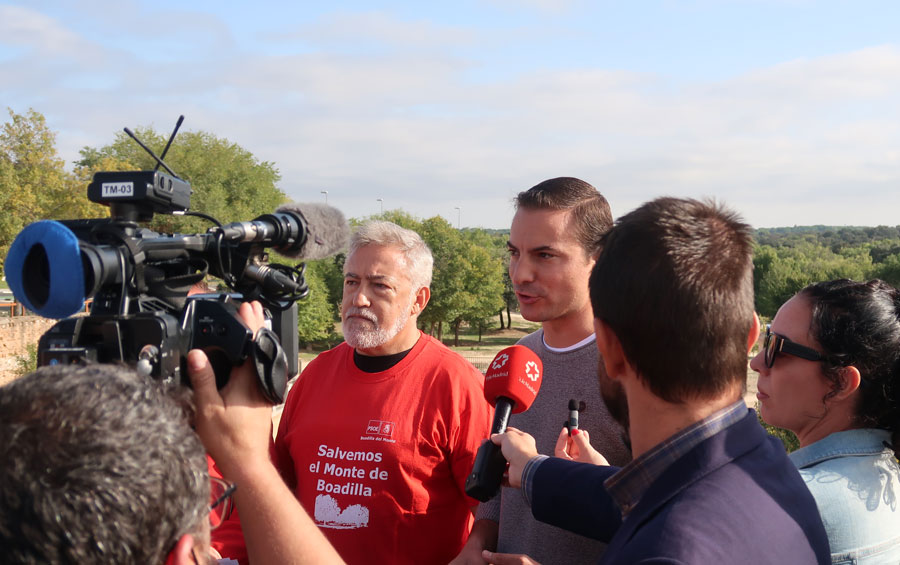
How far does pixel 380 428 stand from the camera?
368 centimetres

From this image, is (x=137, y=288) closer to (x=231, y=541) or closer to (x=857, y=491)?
(x=231, y=541)

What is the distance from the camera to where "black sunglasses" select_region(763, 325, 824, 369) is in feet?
9.46

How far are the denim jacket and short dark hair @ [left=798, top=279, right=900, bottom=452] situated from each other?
3.2 inches

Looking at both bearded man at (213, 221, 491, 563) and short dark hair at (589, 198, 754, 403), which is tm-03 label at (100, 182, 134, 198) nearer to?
short dark hair at (589, 198, 754, 403)

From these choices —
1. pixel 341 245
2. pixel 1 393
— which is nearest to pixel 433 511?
pixel 341 245

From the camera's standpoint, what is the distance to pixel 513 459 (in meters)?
2.33

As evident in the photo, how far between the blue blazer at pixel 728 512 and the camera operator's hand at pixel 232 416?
87cm

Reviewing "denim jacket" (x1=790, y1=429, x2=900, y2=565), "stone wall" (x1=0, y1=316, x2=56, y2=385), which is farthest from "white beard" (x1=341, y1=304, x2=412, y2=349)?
"stone wall" (x1=0, y1=316, x2=56, y2=385)

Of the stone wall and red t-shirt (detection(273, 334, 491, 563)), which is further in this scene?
the stone wall

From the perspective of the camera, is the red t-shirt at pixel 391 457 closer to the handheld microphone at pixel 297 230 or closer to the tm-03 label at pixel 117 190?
the handheld microphone at pixel 297 230

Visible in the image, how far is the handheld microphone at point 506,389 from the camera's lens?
7.97 feet

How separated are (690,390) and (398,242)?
280 centimetres

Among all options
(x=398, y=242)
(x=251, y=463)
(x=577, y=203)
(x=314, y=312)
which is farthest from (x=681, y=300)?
(x=314, y=312)

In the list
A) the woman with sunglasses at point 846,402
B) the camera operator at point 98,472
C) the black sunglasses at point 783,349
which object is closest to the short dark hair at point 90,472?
the camera operator at point 98,472
